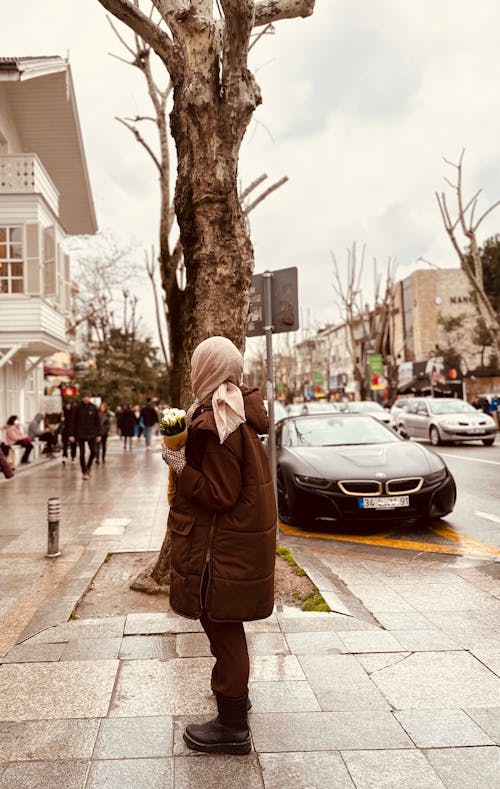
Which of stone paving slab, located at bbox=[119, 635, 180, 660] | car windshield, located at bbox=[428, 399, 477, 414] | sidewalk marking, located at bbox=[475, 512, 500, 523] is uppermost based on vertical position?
car windshield, located at bbox=[428, 399, 477, 414]

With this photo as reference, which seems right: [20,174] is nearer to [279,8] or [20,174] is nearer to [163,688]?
[279,8]

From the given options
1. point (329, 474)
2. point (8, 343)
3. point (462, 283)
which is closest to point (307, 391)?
point (462, 283)

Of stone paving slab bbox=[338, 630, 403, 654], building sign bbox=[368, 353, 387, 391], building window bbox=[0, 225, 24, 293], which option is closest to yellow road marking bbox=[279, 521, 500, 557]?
stone paving slab bbox=[338, 630, 403, 654]

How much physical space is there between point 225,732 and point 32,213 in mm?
16863

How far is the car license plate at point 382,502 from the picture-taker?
318 inches

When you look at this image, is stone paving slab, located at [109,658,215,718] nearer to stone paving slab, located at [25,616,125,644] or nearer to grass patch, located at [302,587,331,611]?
stone paving slab, located at [25,616,125,644]

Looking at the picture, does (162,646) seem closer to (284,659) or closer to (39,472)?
(284,659)

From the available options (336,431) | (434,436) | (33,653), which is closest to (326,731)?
(33,653)

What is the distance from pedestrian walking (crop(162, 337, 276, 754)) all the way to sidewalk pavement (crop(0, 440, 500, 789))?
0.28 m

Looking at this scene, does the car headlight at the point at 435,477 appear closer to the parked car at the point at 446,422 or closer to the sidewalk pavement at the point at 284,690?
the sidewalk pavement at the point at 284,690

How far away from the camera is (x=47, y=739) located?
310 centimetres

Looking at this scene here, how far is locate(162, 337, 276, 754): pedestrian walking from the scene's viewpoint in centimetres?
294

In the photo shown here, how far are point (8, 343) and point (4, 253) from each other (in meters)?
2.22

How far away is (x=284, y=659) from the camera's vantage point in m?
4.00
